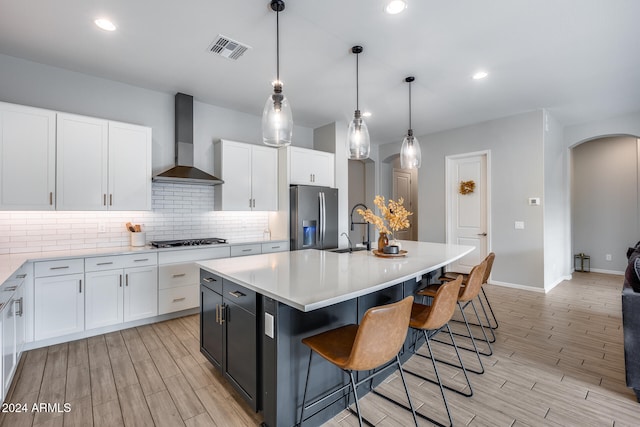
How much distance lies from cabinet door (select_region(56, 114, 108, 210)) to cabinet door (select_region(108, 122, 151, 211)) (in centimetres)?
7

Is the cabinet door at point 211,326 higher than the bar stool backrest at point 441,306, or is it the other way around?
the bar stool backrest at point 441,306

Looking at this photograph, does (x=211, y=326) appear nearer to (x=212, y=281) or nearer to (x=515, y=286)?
(x=212, y=281)

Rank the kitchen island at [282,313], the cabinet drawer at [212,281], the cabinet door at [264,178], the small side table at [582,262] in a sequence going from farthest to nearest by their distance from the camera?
the small side table at [582,262] → the cabinet door at [264,178] → the cabinet drawer at [212,281] → the kitchen island at [282,313]

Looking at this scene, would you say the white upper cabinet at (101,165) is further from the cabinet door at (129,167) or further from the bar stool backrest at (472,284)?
the bar stool backrest at (472,284)

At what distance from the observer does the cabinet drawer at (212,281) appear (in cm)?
221

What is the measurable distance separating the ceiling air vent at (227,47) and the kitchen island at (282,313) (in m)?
1.98

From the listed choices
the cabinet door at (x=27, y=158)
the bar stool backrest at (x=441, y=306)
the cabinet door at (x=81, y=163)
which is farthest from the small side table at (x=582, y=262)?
the cabinet door at (x=27, y=158)

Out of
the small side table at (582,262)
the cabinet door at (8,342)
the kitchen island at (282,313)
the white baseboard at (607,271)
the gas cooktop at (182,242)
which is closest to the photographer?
the kitchen island at (282,313)

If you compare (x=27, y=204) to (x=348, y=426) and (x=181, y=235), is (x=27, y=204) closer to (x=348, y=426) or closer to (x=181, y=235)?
(x=181, y=235)

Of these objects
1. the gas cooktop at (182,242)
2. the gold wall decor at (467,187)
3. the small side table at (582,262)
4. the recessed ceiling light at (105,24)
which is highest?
the recessed ceiling light at (105,24)

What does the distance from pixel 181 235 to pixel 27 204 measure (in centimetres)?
157

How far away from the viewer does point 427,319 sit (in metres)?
1.93

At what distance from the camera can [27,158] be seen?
2.89 metres

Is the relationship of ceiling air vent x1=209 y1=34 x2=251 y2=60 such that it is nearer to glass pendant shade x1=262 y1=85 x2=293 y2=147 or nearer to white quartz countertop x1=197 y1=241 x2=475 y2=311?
glass pendant shade x1=262 y1=85 x2=293 y2=147
